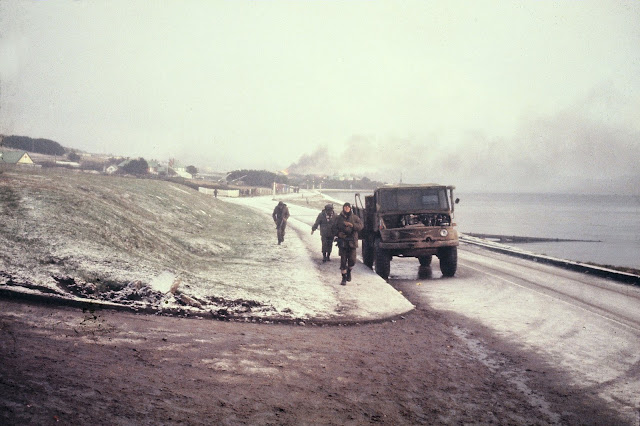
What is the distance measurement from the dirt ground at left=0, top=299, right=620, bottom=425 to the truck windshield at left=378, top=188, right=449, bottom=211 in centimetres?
656

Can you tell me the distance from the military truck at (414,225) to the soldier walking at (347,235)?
1.37 m

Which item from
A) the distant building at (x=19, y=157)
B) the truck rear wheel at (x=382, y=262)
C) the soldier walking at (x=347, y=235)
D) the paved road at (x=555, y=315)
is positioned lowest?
the paved road at (x=555, y=315)

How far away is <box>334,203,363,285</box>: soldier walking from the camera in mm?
11227

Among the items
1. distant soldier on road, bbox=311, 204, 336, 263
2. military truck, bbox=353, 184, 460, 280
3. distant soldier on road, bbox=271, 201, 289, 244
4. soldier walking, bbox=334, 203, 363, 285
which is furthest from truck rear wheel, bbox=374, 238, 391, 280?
distant soldier on road, bbox=271, 201, 289, 244

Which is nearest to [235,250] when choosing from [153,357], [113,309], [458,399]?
[113,309]

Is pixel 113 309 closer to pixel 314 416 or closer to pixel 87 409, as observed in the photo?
pixel 87 409

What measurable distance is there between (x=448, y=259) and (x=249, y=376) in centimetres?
922

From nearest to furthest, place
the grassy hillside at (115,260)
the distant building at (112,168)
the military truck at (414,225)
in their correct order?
the grassy hillside at (115,260) → the military truck at (414,225) → the distant building at (112,168)

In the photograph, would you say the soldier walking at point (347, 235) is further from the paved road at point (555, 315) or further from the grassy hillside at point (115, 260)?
the paved road at point (555, 315)

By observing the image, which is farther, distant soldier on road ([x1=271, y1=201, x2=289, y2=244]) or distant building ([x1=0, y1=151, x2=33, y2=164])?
distant building ([x1=0, y1=151, x2=33, y2=164])

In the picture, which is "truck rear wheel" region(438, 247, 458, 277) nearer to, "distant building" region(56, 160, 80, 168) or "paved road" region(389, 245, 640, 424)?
"paved road" region(389, 245, 640, 424)

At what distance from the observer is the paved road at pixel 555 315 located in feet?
18.8

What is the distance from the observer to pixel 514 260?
1820 centimetres

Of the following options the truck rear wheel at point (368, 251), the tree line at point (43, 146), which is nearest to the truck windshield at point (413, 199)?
the truck rear wheel at point (368, 251)
